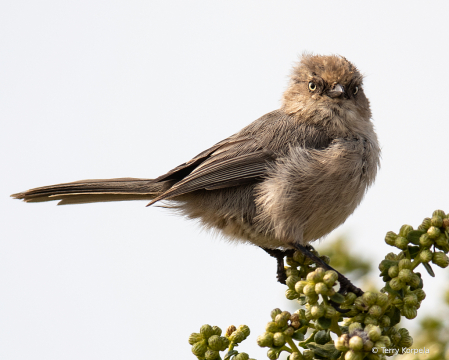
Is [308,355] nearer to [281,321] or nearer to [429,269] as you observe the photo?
[281,321]

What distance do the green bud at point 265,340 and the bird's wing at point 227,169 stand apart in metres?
1.88

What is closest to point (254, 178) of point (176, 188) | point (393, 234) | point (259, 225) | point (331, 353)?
point (259, 225)

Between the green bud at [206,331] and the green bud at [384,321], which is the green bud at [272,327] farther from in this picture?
the green bud at [384,321]

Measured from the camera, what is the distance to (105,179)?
4.74 metres

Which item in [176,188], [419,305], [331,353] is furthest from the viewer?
[176,188]

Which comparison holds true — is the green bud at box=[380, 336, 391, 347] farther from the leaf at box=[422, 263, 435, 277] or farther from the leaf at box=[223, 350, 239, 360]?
the leaf at box=[223, 350, 239, 360]

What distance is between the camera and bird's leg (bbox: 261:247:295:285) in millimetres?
4242

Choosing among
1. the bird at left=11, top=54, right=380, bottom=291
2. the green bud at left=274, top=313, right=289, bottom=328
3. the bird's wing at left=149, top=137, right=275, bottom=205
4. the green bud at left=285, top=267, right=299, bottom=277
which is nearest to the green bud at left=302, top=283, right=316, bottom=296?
the green bud at left=274, top=313, right=289, bottom=328

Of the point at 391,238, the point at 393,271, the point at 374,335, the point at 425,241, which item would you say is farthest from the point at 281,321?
the point at 425,241

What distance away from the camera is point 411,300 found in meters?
2.36

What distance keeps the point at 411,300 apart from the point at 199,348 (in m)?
1.05

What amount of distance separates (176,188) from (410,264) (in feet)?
7.25

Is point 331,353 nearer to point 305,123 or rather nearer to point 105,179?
point 305,123

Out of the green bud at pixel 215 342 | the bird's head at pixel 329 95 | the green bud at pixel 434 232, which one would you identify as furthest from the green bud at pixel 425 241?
the bird's head at pixel 329 95
